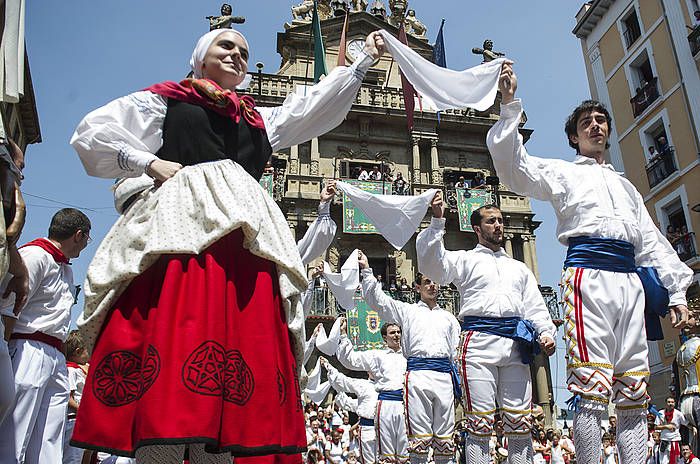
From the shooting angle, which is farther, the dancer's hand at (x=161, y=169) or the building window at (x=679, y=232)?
the building window at (x=679, y=232)

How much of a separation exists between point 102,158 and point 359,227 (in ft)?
70.0

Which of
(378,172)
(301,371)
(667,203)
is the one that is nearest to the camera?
(301,371)

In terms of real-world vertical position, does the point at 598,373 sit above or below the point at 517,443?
above

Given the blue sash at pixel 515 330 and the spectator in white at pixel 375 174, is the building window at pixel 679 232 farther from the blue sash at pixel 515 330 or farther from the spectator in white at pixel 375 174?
the blue sash at pixel 515 330

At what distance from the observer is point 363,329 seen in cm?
2125

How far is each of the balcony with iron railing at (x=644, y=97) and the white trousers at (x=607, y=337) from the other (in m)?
23.0

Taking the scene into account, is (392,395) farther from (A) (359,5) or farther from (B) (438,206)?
(A) (359,5)

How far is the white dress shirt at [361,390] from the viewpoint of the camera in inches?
488

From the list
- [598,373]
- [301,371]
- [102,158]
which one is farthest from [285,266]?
[598,373]

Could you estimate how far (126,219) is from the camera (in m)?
2.81

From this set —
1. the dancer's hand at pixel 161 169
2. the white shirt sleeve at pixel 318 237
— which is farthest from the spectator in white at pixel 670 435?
the dancer's hand at pixel 161 169

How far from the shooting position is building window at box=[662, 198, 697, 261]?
70.0ft

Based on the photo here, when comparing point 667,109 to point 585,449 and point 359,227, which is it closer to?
point 359,227

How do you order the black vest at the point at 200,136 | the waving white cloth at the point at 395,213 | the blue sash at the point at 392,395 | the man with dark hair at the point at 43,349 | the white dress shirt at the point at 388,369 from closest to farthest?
the black vest at the point at 200,136 < the man with dark hair at the point at 43,349 < the waving white cloth at the point at 395,213 < the blue sash at the point at 392,395 < the white dress shirt at the point at 388,369
